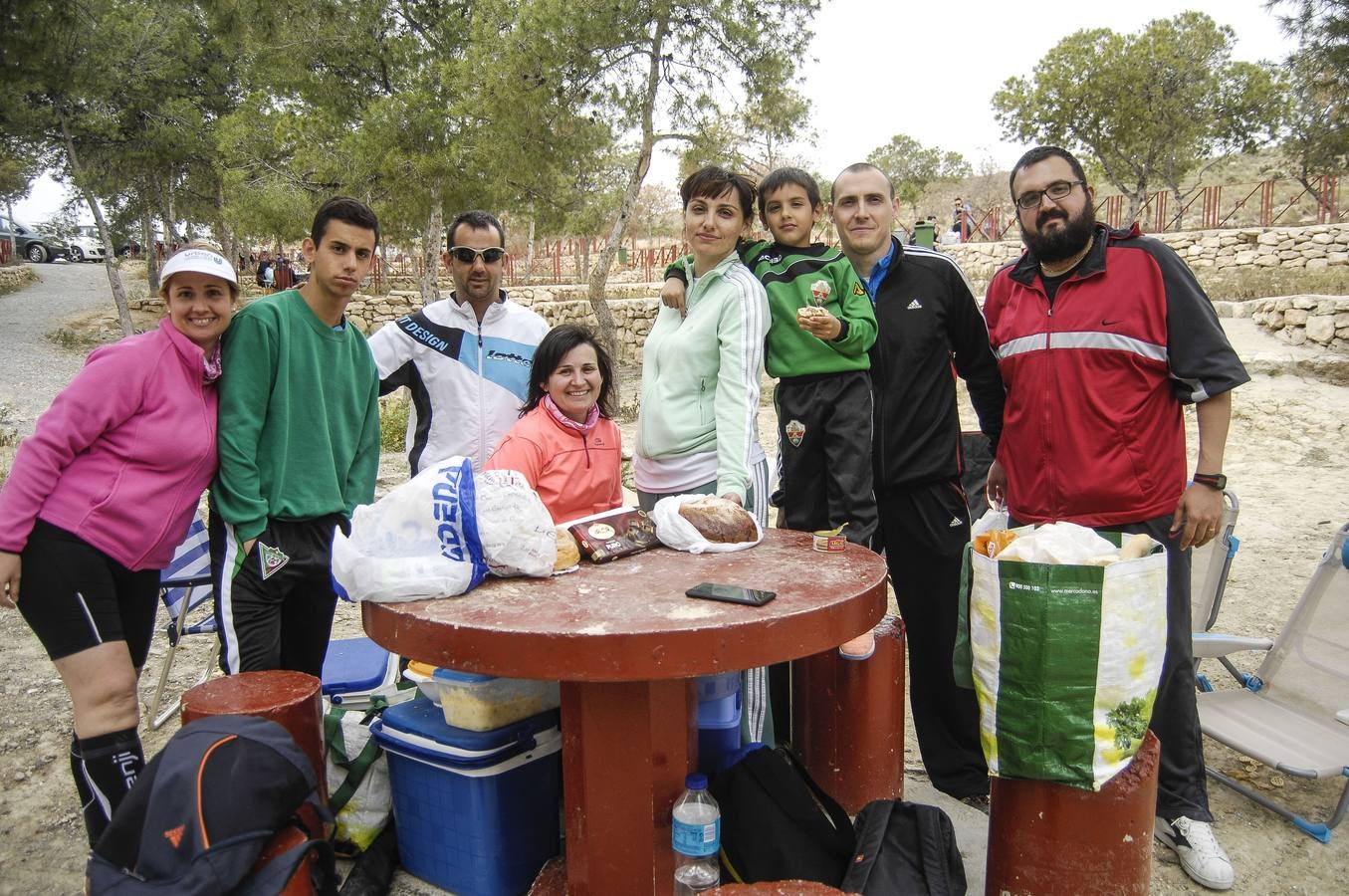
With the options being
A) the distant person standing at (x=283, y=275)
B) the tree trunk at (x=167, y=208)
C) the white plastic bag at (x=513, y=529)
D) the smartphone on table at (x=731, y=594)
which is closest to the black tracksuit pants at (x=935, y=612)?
the smartphone on table at (x=731, y=594)

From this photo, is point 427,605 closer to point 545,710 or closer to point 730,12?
point 545,710

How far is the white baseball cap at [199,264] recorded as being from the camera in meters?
2.49

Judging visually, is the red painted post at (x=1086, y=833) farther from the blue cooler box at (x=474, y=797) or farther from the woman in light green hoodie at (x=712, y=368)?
the blue cooler box at (x=474, y=797)

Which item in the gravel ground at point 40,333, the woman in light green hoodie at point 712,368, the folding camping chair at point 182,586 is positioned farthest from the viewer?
the gravel ground at point 40,333

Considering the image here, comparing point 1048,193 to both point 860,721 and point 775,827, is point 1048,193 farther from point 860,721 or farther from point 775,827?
point 775,827

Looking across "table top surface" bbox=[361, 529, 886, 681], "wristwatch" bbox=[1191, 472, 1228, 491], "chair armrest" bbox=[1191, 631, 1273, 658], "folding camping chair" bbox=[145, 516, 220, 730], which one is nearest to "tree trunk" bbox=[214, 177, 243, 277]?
"folding camping chair" bbox=[145, 516, 220, 730]

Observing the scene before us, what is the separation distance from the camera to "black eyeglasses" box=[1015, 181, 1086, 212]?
286cm

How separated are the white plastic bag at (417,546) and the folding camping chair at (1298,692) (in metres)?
2.55

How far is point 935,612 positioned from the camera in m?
3.13

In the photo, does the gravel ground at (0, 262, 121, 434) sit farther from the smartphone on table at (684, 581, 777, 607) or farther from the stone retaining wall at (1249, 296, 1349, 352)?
the stone retaining wall at (1249, 296, 1349, 352)

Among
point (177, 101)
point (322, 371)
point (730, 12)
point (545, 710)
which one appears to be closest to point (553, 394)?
point (322, 371)

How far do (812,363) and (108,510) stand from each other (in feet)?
6.70

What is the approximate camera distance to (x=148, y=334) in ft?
8.13

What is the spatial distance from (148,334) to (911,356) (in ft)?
7.45
